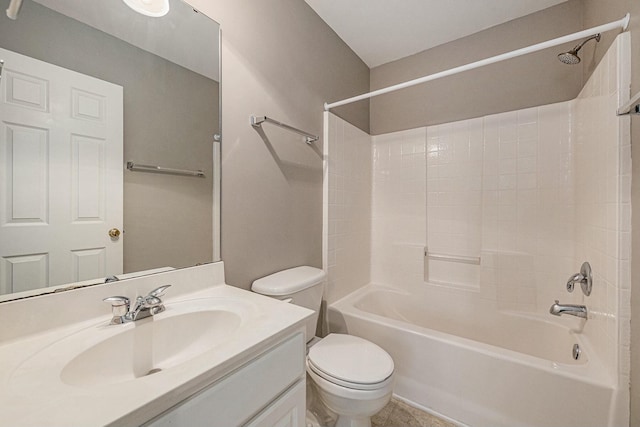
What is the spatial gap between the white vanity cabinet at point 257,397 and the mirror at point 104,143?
564 mm

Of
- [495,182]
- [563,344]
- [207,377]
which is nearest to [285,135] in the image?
[207,377]

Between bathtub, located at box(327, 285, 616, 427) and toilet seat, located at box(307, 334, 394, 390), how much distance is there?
32 centimetres

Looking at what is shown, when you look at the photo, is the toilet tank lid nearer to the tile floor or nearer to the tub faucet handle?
the tile floor

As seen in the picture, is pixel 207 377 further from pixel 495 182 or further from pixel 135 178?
pixel 495 182

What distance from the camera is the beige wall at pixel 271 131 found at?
1225 mm


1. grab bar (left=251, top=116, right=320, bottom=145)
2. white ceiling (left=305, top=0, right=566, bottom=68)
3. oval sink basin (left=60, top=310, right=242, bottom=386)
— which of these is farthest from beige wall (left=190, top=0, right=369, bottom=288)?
oval sink basin (left=60, top=310, right=242, bottom=386)

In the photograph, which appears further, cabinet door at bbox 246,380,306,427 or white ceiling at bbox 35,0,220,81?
white ceiling at bbox 35,0,220,81

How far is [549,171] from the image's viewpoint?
68.0 inches

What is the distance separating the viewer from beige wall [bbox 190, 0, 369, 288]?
122cm

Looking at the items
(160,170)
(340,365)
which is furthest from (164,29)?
(340,365)

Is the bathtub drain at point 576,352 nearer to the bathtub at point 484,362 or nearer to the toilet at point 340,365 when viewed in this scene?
the bathtub at point 484,362

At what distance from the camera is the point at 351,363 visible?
119 centimetres

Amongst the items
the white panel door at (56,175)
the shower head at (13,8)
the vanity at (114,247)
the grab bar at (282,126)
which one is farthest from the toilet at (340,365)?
the shower head at (13,8)

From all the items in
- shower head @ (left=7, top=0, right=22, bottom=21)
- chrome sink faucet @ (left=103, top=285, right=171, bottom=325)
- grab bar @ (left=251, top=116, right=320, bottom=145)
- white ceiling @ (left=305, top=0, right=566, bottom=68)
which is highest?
white ceiling @ (left=305, top=0, right=566, bottom=68)
